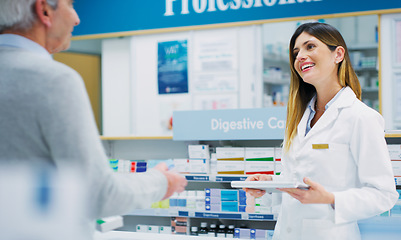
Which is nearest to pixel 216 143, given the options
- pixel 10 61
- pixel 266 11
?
pixel 266 11

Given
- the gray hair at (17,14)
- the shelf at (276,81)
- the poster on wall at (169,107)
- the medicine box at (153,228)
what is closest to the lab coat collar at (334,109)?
the gray hair at (17,14)

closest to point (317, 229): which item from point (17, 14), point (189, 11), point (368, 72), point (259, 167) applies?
point (17, 14)

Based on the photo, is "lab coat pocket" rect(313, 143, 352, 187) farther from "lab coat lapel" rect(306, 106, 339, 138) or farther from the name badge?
"lab coat lapel" rect(306, 106, 339, 138)

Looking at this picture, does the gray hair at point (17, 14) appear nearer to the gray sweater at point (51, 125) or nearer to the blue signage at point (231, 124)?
the gray sweater at point (51, 125)

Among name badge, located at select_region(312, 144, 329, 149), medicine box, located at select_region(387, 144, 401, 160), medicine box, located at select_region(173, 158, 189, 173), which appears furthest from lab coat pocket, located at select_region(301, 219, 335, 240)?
medicine box, located at select_region(173, 158, 189, 173)

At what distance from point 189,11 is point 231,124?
2.58 m

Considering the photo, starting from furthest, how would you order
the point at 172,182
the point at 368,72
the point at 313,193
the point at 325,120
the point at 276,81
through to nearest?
the point at 368,72 < the point at 276,81 < the point at 325,120 < the point at 313,193 < the point at 172,182

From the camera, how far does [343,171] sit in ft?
5.61

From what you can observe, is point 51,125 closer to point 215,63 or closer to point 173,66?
point 215,63

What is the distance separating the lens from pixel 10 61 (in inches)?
38.7

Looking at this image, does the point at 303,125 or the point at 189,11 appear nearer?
the point at 303,125

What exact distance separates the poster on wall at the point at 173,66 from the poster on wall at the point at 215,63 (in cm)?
17

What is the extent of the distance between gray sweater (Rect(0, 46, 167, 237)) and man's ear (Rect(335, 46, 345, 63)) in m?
1.23

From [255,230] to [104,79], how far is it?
4.68 metres
